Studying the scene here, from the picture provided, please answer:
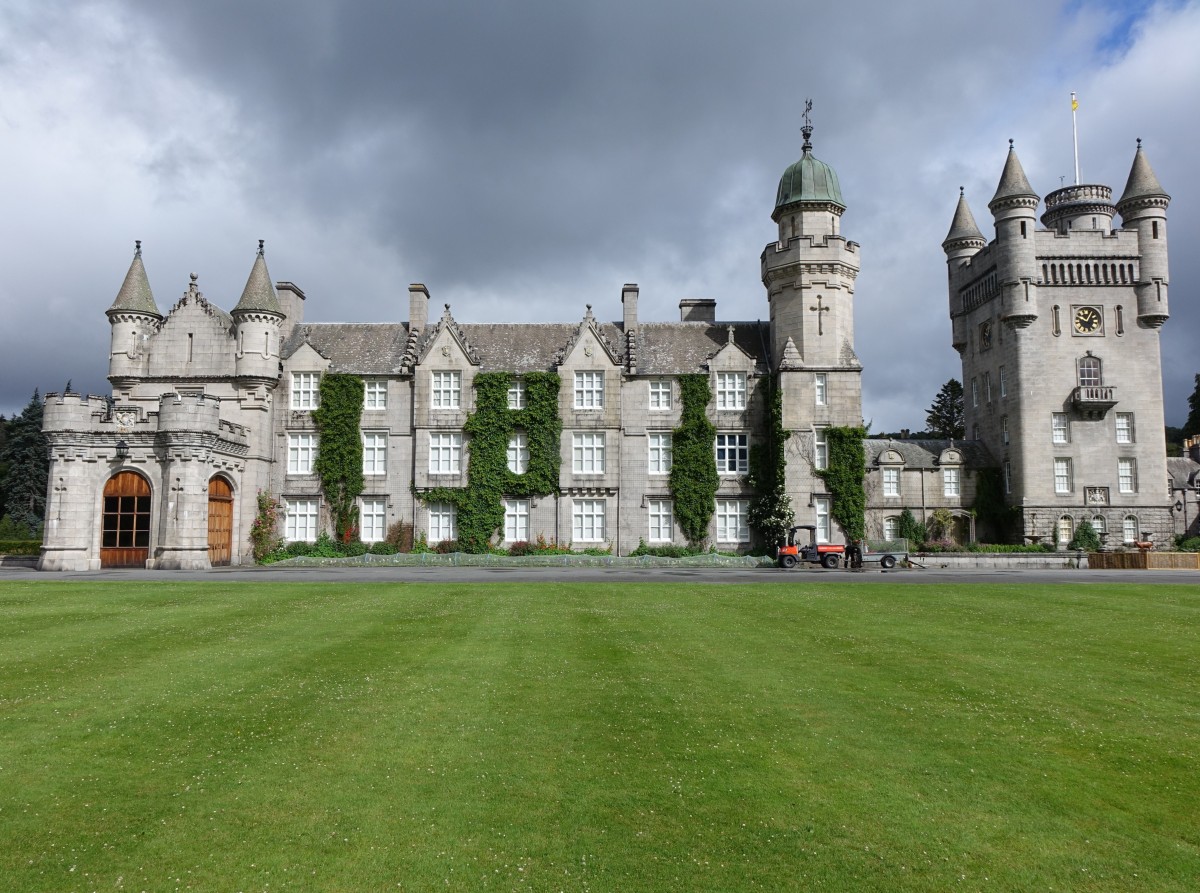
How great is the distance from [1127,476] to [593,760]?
183ft

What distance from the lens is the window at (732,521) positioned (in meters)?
45.4

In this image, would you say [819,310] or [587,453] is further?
[587,453]

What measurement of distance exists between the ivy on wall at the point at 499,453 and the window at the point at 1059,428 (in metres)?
32.3

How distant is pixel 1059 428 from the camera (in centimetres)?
5262

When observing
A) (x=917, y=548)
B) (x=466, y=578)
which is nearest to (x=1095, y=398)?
(x=917, y=548)

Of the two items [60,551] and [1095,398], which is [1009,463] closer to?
[1095,398]

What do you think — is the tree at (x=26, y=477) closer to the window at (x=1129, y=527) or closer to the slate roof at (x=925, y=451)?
the slate roof at (x=925, y=451)

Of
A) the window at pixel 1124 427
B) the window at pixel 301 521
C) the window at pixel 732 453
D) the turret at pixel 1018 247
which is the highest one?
the turret at pixel 1018 247

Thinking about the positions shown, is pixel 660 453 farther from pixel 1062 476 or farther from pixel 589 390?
pixel 1062 476

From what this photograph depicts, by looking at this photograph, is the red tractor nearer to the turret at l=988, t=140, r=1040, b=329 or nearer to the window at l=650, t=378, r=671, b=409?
the window at l=650, t=378, r=671, b=409

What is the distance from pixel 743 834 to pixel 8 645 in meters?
13.5

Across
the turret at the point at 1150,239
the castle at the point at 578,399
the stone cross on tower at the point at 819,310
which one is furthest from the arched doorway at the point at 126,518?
the turret at the point at 1150,239

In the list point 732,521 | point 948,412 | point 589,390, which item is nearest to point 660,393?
point 589,390

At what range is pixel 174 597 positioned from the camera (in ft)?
69.5
